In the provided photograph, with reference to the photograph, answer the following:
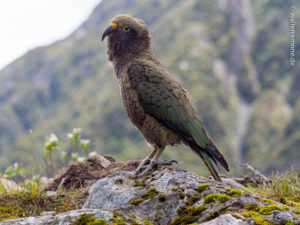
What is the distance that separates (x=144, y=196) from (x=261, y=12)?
178602 mm

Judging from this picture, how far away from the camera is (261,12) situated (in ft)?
552

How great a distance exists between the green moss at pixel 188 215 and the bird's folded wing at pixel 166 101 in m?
1.90

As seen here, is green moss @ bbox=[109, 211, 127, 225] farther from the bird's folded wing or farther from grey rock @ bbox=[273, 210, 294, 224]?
the bird's folded wing

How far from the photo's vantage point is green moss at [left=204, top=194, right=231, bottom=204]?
3879 millimetres

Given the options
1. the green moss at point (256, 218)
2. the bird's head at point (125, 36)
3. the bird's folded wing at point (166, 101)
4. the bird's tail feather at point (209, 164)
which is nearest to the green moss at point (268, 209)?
the green moss at point (256, 218)

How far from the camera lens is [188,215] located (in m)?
3.83

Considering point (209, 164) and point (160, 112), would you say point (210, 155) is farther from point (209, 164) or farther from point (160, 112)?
point (160, 112)

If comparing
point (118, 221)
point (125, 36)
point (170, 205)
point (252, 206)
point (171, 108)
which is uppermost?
point (125, 36)

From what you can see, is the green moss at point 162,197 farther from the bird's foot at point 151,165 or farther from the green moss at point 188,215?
the bird's foot at point 151,165

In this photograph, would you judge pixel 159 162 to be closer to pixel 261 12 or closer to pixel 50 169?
pixel 50 169

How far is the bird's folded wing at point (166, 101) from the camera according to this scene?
19.1 feet

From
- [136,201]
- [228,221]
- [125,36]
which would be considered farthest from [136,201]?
[125,36]

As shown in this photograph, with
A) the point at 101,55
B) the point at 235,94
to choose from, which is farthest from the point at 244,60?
the point at 101,55

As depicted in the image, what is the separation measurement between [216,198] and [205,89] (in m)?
124
